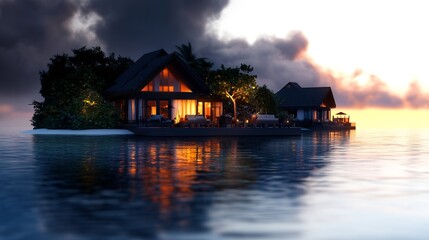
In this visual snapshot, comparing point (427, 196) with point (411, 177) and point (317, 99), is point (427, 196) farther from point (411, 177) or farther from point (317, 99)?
point (317, 99)

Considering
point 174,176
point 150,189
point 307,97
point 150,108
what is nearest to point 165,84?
point 150,108

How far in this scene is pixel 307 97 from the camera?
93375mm

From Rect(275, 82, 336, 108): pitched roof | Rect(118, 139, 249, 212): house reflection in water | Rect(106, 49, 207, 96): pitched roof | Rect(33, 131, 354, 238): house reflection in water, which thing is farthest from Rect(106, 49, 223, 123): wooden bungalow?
Rect(33, 131, 354, 238): house reflection in water

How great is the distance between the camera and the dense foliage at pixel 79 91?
189ft

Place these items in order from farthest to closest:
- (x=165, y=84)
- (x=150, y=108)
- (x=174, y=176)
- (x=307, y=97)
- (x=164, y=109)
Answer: (x=307, y=97)
(x=164, y=109)
(x=150, y=108)
(x=165, y=84)
(x=174, y=176)

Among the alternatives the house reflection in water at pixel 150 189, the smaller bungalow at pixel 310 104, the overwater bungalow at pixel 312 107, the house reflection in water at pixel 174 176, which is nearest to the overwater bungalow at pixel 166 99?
the overwater bungalow at pixel 312 107

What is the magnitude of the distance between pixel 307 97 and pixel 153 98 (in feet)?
131

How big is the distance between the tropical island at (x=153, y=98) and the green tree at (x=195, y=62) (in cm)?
35

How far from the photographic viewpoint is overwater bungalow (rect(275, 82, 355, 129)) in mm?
89688

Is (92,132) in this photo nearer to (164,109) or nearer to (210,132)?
(164,109)

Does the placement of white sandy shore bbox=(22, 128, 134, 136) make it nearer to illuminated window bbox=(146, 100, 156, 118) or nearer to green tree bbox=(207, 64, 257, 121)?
illuminated window bbox=(146, 100, 156, 118)

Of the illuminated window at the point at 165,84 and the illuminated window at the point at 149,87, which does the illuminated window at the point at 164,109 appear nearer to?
the illuminated window at the point at 165,84

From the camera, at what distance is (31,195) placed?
12.5 metres

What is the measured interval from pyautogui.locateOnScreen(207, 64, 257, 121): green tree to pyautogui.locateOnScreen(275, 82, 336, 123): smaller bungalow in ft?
98.6
